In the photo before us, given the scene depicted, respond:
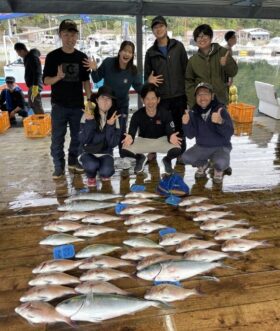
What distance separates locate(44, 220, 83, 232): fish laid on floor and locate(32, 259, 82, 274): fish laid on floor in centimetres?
51

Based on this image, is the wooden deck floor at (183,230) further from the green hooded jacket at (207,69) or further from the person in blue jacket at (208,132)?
the green hooded jacket at (207,69)

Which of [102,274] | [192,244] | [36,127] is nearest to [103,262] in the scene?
[102,274]

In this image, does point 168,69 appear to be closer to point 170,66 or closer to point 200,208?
point 170,66

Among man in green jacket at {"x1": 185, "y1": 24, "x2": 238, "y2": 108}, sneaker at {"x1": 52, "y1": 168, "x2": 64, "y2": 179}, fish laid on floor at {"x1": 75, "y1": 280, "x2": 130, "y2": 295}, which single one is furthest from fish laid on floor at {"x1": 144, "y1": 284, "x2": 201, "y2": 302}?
man in green jacket at {"x1": 185, "y1": 24, "x2": 238, "y2": 108}

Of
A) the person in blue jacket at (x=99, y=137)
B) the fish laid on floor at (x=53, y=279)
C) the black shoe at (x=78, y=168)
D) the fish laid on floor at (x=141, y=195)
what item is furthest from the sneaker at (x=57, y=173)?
the fish laid on floor at (x=53, y=279)

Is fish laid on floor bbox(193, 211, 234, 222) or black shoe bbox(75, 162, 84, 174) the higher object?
black shoe bbox(75, 162, 84, 174)

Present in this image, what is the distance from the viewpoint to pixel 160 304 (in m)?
1.82

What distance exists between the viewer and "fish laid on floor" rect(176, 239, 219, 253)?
2.31 meters

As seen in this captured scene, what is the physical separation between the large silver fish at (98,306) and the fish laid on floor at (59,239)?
76 cm

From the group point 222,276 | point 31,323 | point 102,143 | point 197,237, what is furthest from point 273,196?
point 31,323

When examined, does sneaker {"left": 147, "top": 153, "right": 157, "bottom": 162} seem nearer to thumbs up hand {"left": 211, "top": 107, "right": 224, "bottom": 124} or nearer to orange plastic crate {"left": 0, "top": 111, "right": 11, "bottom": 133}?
thumbs up hand {"left": 211, "top": 107, "right": 224, "bottom": 124}

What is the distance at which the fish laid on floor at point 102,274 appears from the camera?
6.57ft

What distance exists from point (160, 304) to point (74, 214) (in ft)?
4.04

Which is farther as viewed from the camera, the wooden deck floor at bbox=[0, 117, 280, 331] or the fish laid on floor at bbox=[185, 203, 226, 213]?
the fish laid on floor at bbox=[185, 203, 226, 213]
